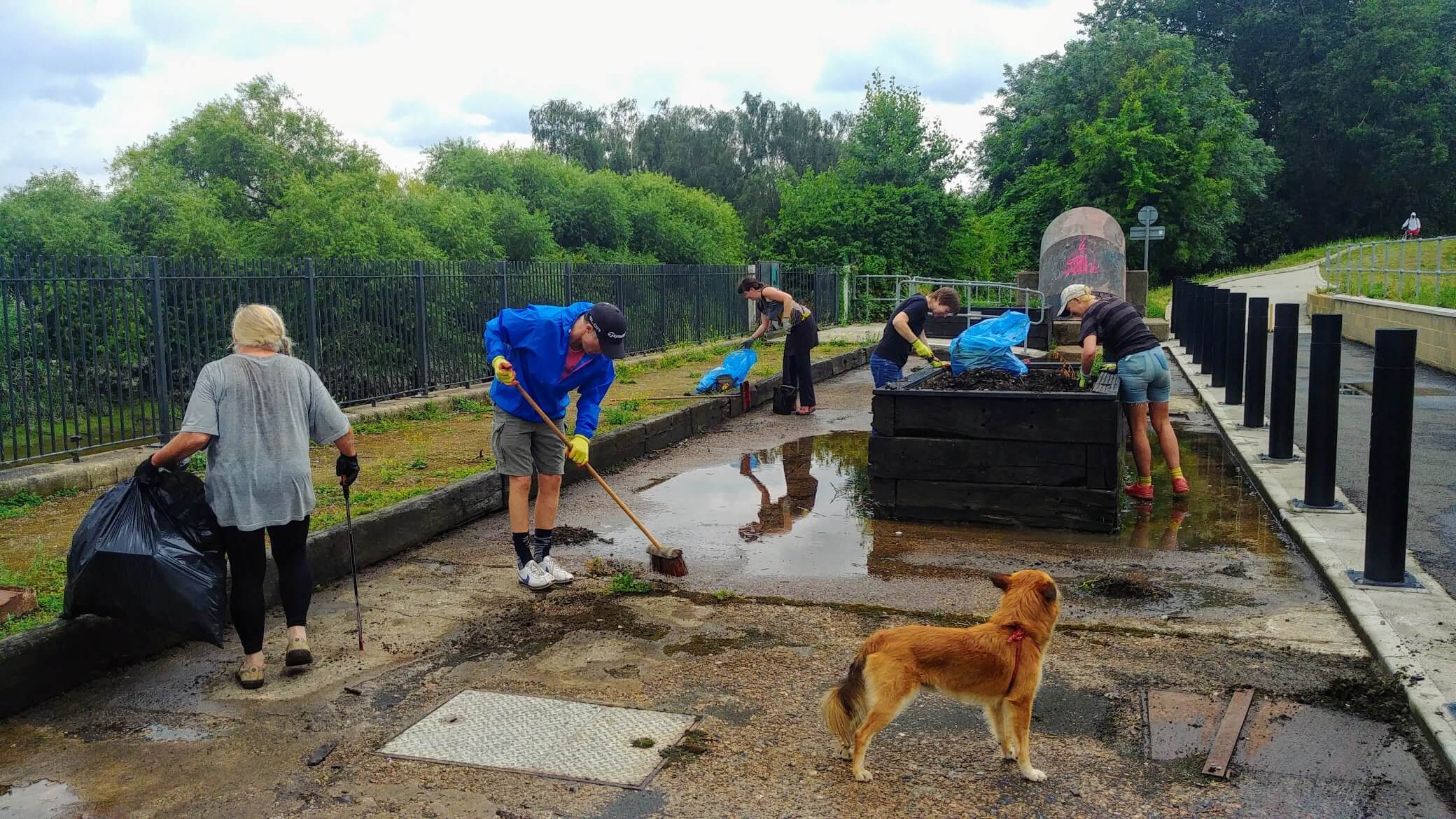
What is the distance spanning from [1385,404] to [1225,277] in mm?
42512

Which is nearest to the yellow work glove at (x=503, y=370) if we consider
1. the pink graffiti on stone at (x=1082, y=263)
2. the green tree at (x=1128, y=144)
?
the pink graffiti on stone at (x=1082, y=263)

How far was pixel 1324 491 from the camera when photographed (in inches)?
271

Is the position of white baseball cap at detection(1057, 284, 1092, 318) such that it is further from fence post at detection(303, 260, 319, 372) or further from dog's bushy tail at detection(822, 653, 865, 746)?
fence post at detection(303, 260, 319, 372)

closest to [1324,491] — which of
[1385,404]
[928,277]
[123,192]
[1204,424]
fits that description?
[1385,404]

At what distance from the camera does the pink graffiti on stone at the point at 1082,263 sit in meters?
21.8

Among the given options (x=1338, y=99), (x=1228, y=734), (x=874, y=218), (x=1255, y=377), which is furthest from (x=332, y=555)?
(x=1338, y=99)

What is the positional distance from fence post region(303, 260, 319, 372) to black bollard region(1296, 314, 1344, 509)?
910 centimetres

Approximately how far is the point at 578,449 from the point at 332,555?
152 centimetres

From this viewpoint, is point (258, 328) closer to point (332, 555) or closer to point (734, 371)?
point (332, 555)

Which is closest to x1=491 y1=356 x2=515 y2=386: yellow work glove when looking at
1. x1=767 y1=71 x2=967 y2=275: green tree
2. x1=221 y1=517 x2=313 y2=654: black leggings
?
x1=221 y1=517 x2=313 y2=654: black leggings

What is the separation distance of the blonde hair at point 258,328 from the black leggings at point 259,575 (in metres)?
0.75

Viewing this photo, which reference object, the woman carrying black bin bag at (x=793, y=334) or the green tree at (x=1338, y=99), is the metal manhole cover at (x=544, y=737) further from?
the green tree at (x=1338, y=99)

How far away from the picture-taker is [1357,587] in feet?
17.3

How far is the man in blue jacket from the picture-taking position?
558 cm
